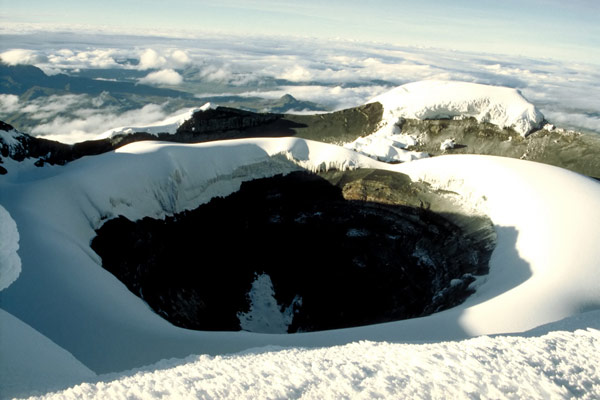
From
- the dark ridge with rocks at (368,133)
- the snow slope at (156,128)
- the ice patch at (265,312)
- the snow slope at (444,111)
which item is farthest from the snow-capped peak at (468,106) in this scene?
the ice patch at (265,312)

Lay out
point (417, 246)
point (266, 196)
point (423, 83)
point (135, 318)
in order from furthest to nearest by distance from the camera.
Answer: point (423, 83)
point (266, 196)
point (417, 246)
point (135, 318)

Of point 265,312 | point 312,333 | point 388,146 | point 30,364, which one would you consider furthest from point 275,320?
point 388,146

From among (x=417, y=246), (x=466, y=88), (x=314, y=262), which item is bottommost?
(x=314, y=262)

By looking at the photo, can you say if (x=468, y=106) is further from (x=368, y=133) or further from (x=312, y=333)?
(x=312, y=333)

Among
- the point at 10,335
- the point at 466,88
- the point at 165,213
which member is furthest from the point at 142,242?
the point at 466,88

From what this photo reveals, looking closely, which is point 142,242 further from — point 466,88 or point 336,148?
point 466,88

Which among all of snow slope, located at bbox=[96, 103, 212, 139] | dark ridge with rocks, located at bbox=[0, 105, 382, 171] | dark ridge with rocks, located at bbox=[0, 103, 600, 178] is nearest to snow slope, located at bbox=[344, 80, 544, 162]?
dark ridge with rocks, located at bbox=[0, 103, 600, 178]

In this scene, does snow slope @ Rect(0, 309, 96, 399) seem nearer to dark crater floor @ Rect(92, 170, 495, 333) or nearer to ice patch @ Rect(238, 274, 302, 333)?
dark crater floor @ Rect(92, 170, 495, 333)

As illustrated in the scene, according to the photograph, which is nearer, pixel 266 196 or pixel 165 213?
pixel 165 213
